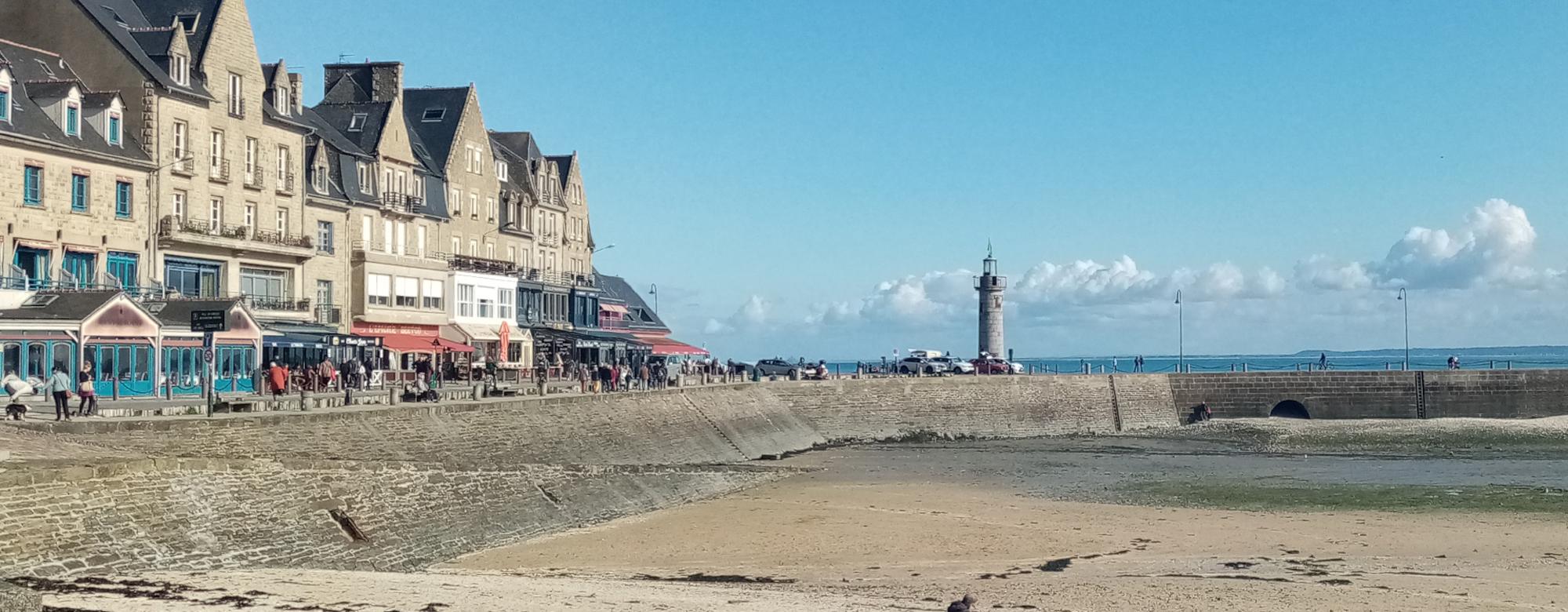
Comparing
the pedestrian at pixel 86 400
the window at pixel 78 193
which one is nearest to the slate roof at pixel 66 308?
the window at pixel 78 193

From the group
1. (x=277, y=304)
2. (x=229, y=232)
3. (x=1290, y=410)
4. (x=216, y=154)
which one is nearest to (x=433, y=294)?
(x=277, y=304)

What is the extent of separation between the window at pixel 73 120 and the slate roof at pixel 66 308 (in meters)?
5.67

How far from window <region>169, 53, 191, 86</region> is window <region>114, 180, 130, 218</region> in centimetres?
403

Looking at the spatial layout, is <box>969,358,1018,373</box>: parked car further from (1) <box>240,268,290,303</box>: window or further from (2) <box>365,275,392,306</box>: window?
(1) <box>240,268,290,303</box>: window

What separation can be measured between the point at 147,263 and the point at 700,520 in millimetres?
21737

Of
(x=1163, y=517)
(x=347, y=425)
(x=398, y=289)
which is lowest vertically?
(x=1163, y=517)

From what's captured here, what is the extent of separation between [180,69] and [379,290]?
49.6ft

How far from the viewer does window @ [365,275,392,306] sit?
58.5m

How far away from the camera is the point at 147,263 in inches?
1761

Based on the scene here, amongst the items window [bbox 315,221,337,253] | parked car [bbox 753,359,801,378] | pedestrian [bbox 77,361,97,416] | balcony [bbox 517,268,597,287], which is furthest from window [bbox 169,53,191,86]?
parked car [bbox 753,359,801,378]

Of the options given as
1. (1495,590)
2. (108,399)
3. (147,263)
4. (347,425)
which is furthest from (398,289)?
(1495,590)

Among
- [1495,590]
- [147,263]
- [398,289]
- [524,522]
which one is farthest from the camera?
[398,289]

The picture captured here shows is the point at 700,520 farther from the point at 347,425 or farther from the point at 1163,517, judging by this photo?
the point at 1163,517

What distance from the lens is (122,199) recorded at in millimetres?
43594
